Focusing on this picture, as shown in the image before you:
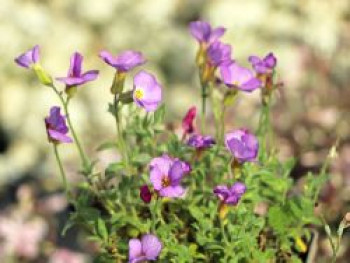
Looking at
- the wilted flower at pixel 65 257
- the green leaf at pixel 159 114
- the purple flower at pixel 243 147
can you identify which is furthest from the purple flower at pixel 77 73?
the wilted flower at pixel 65 257

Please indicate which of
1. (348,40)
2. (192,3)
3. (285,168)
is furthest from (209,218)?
(192,3)

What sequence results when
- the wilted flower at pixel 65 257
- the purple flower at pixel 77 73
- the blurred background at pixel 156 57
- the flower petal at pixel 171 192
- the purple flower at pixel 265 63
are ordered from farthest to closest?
the blurred background at pixel 156 57
the wilted flower at pixel 65 257
the purple flower at pixel 265 63
the purple flower at pixel 77 73
the flower petal at pixel 171 192

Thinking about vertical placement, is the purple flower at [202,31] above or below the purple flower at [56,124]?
above

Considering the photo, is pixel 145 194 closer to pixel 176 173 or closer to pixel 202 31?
pixel 176 173

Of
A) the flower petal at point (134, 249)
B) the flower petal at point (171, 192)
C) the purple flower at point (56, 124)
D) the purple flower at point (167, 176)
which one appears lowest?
the flower petal at point (134, 249)

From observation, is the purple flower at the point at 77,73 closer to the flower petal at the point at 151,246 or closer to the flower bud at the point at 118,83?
the flower bud at the point at 118,83

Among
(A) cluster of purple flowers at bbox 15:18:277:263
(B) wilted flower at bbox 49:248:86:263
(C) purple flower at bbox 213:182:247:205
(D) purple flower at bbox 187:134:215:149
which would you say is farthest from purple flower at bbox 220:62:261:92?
(B) wilted flower at bbox 49:248:86:263
